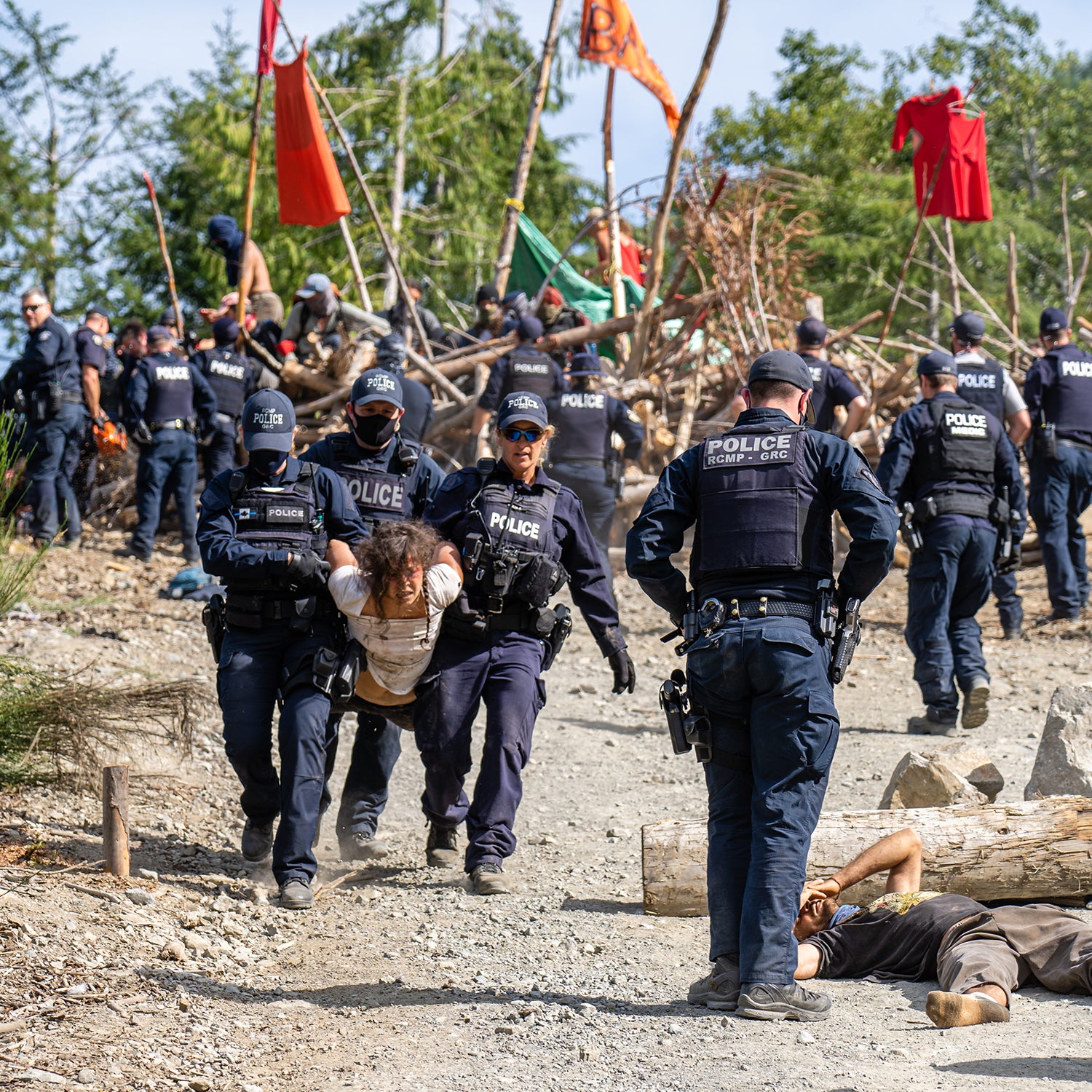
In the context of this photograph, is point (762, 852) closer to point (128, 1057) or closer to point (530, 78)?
point (128, 1057)

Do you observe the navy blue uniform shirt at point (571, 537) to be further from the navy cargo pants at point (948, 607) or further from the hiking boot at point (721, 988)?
the navy cargo pants at point (948, 607)

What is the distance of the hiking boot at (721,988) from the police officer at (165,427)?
8772 mm

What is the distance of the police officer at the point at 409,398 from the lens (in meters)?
10.0

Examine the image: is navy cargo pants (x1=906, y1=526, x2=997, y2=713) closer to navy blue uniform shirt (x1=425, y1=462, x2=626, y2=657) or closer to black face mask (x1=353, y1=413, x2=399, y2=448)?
navy blue uniform shirt (x1=425, y1=462, x2=626, y2=657)

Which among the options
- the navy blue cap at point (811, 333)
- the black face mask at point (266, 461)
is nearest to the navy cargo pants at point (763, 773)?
the black face mask at point (266, 461)

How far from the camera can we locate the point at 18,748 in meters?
5.65

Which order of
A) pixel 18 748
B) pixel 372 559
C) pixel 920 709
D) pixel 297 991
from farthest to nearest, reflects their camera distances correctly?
pixel 920 709
pixel 18 748
pixel 372 559
pixel 297 991

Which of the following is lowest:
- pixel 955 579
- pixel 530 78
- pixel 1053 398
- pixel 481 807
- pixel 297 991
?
pixel 297 991

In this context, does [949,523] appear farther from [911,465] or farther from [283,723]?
[283,723]

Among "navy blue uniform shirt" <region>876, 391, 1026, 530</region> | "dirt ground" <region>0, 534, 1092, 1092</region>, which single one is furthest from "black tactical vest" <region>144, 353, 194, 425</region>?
"navy blue uniform shirt" <region>876, 391, 1026, 530</region>

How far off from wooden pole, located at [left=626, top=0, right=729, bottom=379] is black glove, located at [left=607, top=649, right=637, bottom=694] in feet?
22.6

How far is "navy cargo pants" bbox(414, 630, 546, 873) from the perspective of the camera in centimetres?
541

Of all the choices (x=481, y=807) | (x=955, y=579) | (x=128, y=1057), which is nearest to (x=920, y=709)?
(x=955, y=579)

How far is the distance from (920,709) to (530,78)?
21.2 meters
